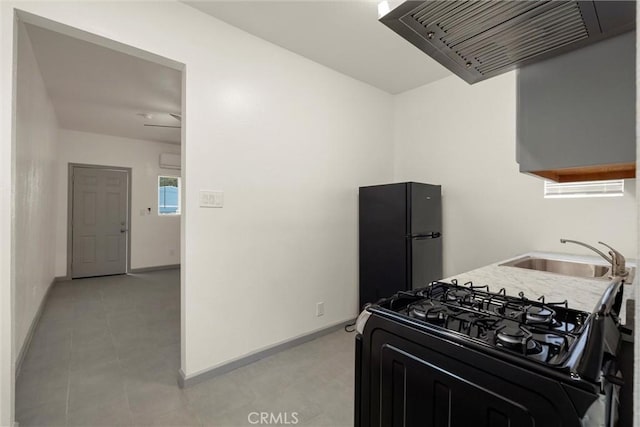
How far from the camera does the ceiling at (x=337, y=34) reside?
6.83 feet

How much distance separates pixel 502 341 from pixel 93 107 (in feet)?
16.8

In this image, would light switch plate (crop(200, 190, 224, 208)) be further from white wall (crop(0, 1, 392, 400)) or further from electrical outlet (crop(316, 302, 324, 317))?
electrical outlet (crop(316, 302, 324, 317))

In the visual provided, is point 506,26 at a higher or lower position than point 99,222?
higher

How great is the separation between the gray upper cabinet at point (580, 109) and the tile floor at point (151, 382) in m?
1.76

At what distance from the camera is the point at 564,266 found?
2.08m

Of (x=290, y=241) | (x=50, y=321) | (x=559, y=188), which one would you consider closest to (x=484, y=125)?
(x=559, y=188)

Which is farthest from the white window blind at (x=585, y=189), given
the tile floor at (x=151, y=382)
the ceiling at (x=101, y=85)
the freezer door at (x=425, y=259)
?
the ceiling at (x=101, y=85)

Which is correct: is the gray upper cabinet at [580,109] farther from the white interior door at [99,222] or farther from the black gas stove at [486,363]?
the white interior door at [99,222]

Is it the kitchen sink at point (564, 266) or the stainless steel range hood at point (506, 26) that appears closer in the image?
the stainless steel range hood at point (506, 26)

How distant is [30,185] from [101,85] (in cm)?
131

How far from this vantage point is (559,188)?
244 centimetres

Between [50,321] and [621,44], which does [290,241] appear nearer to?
[621,44]

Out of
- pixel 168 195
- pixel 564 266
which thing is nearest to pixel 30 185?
pixel 168 195

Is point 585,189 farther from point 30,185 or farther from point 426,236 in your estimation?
point 30,185
